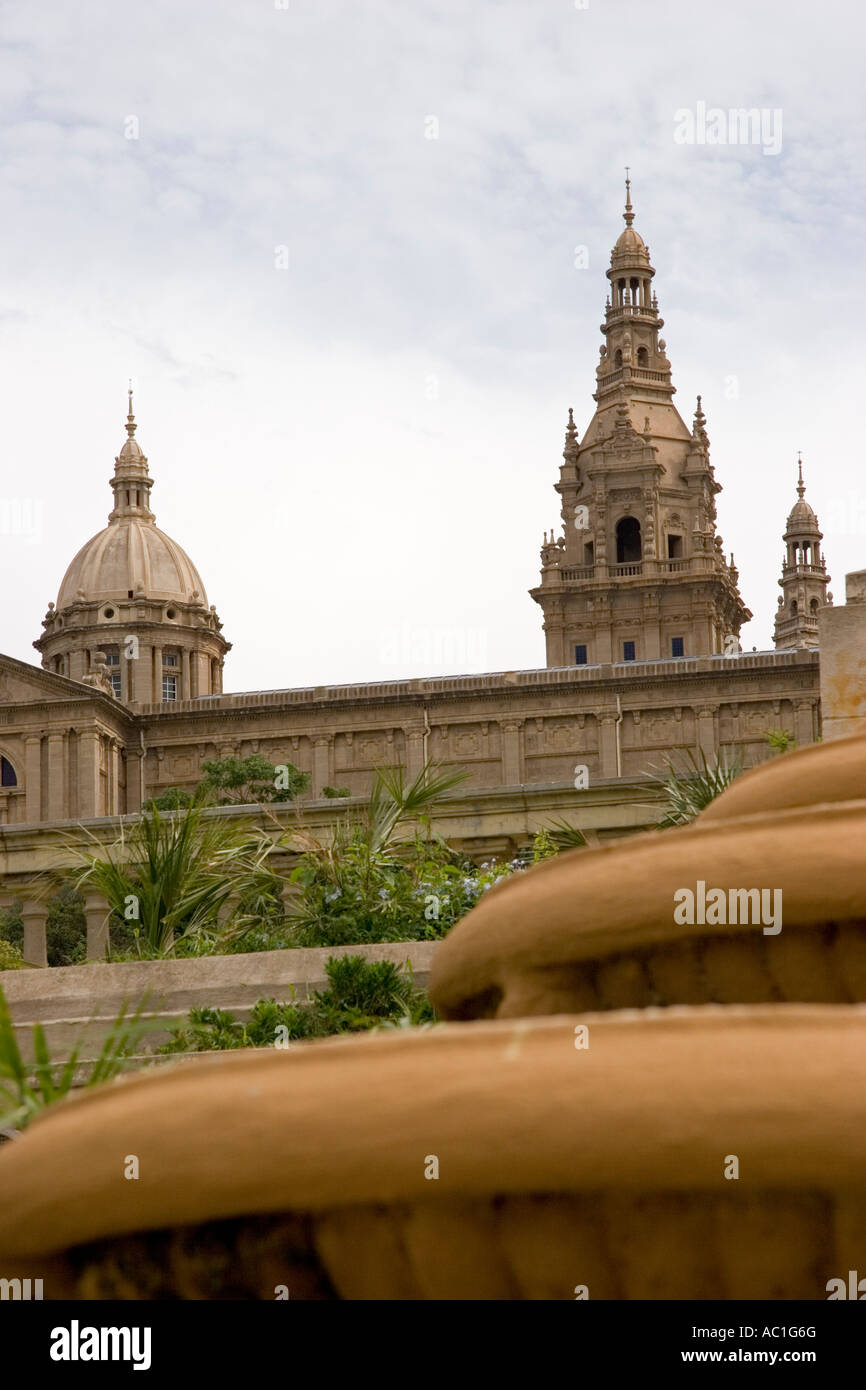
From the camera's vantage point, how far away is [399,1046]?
2.41 m

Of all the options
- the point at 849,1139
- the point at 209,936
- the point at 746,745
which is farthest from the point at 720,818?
the point at 746,745

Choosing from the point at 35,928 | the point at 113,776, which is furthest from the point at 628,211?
the point at 35,928

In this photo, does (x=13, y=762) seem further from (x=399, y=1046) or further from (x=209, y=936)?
(x=399, y=1046)

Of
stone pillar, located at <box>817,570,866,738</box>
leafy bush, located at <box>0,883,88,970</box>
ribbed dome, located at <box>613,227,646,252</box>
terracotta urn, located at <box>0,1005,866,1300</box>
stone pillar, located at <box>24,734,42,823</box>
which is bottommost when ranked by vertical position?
terracotta urn, located at <box>0,1005,866,1300</box>

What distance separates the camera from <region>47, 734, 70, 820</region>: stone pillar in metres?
67.9

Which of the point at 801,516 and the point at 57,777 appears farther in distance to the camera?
the point at 801,516

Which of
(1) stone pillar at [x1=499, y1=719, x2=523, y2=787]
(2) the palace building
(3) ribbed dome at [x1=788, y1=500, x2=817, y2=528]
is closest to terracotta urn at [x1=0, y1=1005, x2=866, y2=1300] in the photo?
(2) the palace building

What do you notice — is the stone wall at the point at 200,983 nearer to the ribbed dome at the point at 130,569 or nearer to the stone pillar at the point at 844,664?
the stone pillar at the point at 844,664

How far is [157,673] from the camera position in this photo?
310 ft

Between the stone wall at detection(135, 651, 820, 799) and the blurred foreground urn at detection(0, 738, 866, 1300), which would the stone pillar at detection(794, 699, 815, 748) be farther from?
the blurred foreground urn at detection(0, 738, 866, 1300)

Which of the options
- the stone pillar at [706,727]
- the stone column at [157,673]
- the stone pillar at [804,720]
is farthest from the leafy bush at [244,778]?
the stone column at [157,673]

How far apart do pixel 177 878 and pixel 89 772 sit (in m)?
58.2

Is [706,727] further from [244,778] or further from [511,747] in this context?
[244,778]

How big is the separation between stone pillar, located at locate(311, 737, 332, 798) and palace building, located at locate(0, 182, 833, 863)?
79 mm
